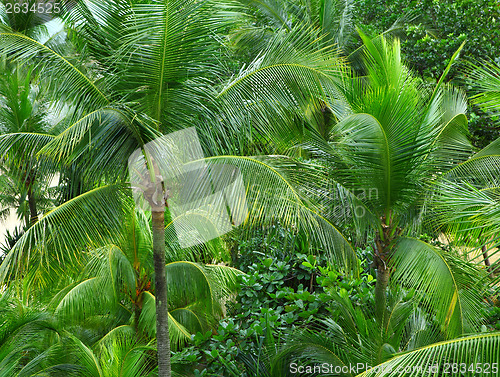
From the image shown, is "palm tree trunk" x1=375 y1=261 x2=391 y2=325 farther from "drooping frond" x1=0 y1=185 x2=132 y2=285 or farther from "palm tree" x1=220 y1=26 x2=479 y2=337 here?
"drooping frond" x1=0 y1=185 x2=132 y2=285

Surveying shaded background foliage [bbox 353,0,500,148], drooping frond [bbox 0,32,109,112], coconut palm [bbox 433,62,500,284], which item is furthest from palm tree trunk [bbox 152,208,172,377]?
shaded background foliage [bbox 353,0,500,148]

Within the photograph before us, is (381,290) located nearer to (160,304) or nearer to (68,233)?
(160,304)

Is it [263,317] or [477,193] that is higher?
[477,193]

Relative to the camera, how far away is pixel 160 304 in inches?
199

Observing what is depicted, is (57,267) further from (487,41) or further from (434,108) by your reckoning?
(487,41)

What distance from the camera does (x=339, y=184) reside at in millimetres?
5320

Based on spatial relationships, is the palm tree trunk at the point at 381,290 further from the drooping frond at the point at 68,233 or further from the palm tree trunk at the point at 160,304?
the drooping frond at the point at 68,233

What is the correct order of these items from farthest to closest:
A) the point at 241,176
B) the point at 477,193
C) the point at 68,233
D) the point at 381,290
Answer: the point at 381,290 → the point at 241,176 → the point at 68,233 → the point at 477,193

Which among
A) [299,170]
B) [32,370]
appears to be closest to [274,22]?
[299,170]

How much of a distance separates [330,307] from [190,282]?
244 cm

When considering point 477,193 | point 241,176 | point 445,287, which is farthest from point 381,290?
point 241,176

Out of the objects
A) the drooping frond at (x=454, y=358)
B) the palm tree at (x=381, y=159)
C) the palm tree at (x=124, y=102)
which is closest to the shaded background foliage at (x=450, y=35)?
the palm tree at (x=381, y=159)

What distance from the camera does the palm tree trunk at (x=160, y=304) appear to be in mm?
5047

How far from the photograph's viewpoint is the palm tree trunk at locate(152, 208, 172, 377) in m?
5.05
